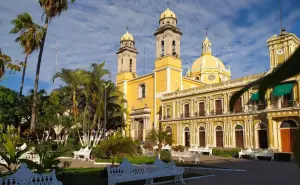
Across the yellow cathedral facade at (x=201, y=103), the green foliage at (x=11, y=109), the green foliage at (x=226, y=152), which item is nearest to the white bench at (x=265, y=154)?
the green foliage at (x=226, y=152)

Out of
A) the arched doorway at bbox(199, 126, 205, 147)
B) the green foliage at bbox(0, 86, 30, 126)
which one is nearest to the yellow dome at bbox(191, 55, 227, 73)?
the arched doorway at bbox(199, 126, 205, 147)

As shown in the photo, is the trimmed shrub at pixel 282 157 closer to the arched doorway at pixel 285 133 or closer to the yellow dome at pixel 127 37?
the arched doorway at pixel 285 133

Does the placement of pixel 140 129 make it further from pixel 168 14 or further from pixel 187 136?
pixel 168 14

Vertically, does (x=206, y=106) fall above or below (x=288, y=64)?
above

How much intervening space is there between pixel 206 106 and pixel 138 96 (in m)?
12.6

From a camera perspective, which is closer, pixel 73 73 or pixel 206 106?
pixel 73 73

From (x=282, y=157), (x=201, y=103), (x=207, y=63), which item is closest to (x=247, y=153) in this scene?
(x=282, y=157)

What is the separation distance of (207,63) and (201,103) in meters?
19.1

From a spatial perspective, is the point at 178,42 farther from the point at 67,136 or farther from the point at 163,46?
the point at 67,136

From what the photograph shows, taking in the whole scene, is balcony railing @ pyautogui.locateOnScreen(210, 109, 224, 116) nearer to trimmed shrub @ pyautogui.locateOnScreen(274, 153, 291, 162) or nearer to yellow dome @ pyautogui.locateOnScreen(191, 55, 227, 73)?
trimmed shrub @ pyautogui.locateOnScreen(274, 153, 291, 162)

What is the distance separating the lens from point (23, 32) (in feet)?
62.3

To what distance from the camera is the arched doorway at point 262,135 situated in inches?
923

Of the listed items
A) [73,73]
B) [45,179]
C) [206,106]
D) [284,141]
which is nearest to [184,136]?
[206,106]

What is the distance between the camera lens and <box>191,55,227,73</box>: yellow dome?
46.2 meters
